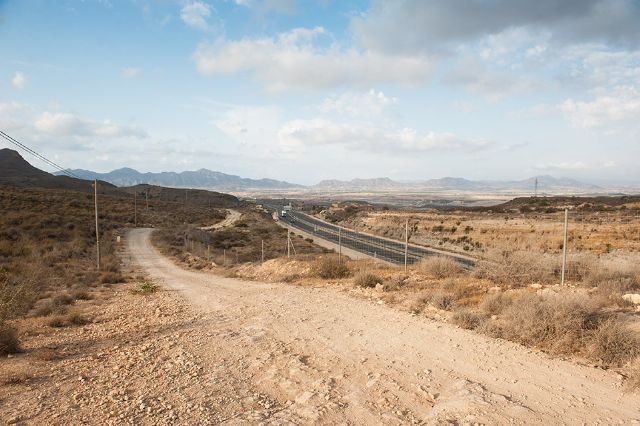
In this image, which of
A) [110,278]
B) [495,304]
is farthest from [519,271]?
[110,278]

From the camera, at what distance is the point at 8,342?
8117 mm

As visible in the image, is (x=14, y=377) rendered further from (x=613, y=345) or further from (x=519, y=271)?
(x=519, y=271)

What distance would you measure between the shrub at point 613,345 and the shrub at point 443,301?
12.0ft

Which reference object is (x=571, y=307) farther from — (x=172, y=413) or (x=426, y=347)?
(x=172, y=413)

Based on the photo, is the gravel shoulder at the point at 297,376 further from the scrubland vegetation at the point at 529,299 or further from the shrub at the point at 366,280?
the shrub at the point at 366,280

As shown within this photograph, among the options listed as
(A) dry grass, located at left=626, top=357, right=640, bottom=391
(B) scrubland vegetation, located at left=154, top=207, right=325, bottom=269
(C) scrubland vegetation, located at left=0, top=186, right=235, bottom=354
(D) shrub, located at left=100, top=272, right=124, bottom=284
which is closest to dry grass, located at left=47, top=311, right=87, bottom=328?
(C) scrubland vegetation, located at left=0, top=186, right=235, bottom=354

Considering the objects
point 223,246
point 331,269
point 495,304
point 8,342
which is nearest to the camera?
point 8,342

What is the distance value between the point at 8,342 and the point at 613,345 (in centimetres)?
1160

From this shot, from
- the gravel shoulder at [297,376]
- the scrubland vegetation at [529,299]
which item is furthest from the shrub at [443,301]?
the gravel shoulder at [297,376]

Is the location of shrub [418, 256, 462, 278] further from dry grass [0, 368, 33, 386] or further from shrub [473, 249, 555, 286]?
dry grass [0, 368, 33, 386]

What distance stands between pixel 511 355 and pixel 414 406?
2865 millimetres

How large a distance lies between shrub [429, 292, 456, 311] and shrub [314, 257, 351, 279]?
712 centimetres

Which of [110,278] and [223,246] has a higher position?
[110,278]

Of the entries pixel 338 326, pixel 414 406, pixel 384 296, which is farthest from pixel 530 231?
pixel 414 406
